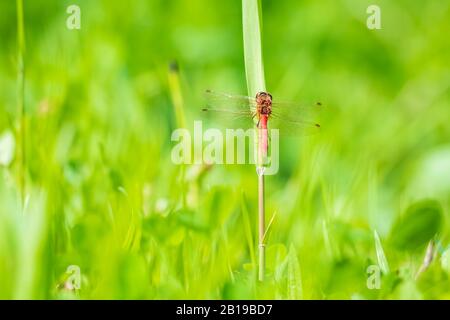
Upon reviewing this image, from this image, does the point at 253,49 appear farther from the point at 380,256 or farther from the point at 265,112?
the point at 380,256

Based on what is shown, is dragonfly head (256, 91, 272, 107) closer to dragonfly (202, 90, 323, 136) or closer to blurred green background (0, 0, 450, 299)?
dragonfly (202, 90, 323, 136)

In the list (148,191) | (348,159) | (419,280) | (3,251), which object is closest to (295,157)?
(348,159)

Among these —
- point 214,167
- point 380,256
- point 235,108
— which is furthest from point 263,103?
point 214,167

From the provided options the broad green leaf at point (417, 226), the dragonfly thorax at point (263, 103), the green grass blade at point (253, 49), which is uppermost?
the green grass blade at point (253, 49)

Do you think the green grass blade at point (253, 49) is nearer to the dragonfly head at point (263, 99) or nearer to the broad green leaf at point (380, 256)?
the dragonfly head at point (263, 99)

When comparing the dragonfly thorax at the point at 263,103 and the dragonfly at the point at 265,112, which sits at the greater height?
the dragonfly at the point at 265,112

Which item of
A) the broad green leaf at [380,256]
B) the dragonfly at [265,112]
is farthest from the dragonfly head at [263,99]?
the broad green leaf at [380,256]
